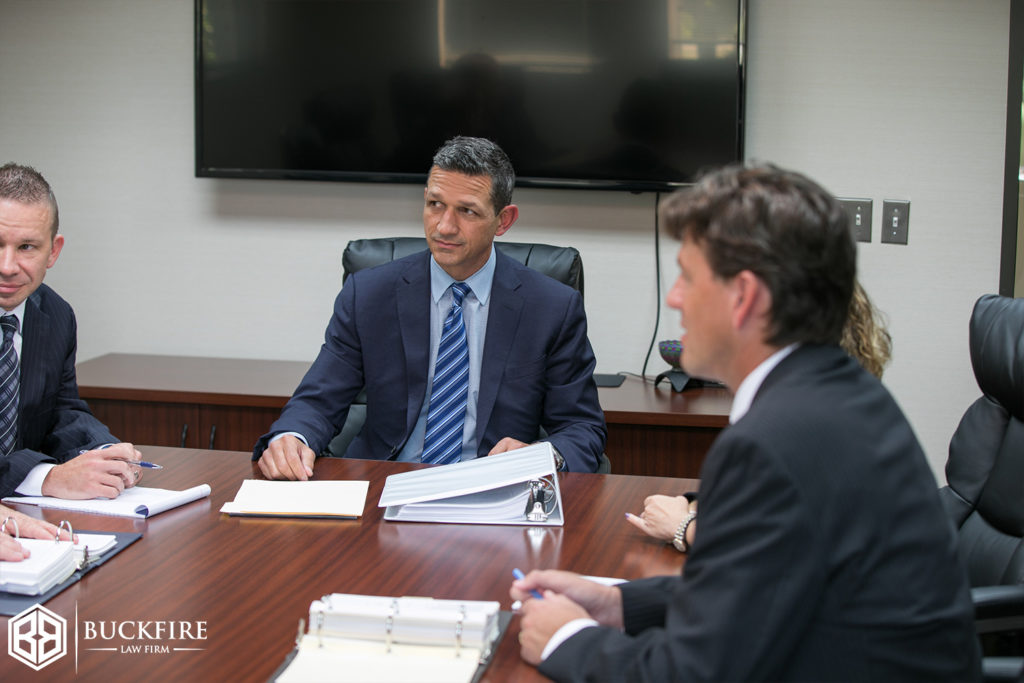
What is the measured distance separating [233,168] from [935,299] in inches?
97.6

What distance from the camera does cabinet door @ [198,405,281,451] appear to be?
314 cm

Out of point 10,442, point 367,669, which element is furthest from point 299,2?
point 367,669

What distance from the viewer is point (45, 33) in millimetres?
3652

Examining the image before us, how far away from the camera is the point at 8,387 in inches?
80.3

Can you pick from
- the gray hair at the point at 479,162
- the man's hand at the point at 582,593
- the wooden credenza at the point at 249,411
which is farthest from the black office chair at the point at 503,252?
the man's hand at the point at 582,593

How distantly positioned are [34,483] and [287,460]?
0.45 metres

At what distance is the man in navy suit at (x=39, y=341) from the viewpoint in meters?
1.98

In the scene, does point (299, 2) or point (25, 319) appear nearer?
point (25, 319)

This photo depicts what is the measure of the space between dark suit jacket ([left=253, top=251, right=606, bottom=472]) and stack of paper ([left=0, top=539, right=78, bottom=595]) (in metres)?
0.93

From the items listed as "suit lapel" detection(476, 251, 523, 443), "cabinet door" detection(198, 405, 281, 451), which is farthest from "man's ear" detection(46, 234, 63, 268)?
"cabinet door" detection(198, 405, 281, 451)

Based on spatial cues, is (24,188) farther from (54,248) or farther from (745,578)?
(745,578)

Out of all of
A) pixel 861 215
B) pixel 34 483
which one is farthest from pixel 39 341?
pixel 861 215

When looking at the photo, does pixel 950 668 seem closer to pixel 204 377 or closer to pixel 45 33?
pixel 204 377

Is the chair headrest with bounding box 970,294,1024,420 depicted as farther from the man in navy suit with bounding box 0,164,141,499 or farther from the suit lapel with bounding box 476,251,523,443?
the man in navy suit with bounding box 0,164,141,499
